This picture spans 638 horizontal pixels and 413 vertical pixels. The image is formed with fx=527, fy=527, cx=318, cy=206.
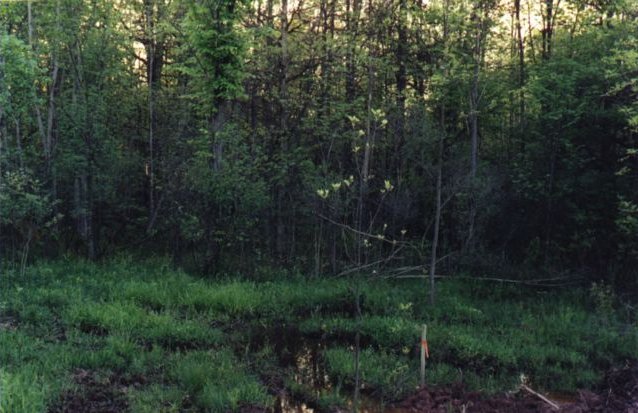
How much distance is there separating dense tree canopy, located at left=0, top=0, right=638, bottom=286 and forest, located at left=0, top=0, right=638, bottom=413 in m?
0.09

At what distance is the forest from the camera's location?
7895 mm

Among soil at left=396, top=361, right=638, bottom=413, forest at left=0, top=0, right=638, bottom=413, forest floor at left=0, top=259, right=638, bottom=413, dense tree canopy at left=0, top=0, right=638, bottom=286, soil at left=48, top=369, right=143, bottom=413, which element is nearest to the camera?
soil at left=48, top=369, right=143, bottom=413

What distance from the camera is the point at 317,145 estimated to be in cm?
1645

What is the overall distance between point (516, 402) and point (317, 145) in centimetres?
1069

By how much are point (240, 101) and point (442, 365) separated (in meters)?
13.9

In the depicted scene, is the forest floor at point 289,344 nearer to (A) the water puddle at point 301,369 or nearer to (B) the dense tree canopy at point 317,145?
(A) the water puddle at point 301,369

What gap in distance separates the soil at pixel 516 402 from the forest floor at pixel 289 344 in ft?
0.10

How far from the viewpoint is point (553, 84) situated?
1541cm

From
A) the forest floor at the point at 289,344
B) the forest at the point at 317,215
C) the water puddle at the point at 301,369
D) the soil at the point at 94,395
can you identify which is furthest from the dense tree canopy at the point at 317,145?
the soil at the point at 94,395

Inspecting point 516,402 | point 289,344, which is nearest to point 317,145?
point 289,344

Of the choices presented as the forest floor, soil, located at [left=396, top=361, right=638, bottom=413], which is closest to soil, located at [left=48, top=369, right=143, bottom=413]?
the forest floor

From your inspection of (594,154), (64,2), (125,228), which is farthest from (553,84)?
(64,2)

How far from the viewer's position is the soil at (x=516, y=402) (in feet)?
22.5

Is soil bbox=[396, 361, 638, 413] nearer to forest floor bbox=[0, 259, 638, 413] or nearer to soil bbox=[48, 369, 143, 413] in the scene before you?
forest floor bbox=[0, 259, 638, 413]
